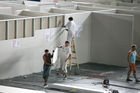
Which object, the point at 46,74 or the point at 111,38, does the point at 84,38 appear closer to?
the point at 111,38

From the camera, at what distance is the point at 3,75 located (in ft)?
51.1

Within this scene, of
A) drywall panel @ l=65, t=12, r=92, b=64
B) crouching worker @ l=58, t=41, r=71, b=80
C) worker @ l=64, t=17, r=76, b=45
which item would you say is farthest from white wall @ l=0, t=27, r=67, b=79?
drywall panel @ l=65, t=12, r=92, b=64

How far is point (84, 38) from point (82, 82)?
3.95 metres

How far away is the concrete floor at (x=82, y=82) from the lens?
14.4 m

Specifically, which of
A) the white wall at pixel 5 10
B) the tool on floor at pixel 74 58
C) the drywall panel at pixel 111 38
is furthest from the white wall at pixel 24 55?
the white wall at pixel 5 10

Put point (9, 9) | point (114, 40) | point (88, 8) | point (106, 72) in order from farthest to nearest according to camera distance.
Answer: point (88, 8) → point (9, 9) → point (114, 40) → point (106, 72)

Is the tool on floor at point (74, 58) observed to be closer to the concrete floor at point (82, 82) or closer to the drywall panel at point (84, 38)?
the concrete floor at point (82, 82)

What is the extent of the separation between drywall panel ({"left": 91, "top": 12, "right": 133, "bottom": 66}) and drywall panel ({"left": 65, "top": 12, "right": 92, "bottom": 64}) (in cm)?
21

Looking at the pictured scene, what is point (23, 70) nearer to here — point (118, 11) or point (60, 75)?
point (60, 75)

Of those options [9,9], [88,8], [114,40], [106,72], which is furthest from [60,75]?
[88,8]

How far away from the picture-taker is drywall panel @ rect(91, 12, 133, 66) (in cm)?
1881

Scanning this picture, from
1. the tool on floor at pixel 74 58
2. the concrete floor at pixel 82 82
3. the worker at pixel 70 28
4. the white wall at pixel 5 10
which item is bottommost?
the concrete floor at pixel 82 82

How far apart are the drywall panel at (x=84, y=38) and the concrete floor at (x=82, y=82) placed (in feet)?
3.62

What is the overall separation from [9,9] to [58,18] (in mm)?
3787
